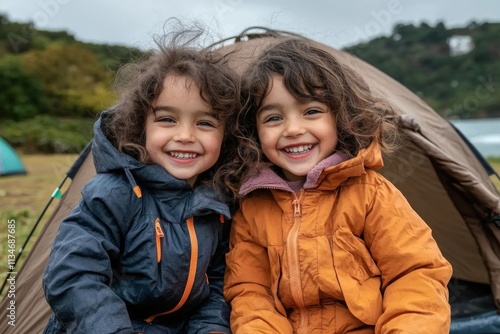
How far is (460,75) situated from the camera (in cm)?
3312

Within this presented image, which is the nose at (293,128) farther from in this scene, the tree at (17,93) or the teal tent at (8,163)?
the tree at (17,93)

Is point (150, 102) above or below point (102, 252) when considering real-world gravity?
above

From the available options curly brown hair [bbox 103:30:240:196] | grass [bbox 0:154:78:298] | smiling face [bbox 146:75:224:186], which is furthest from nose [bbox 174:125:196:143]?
grass [bbox 0:154:78:298]

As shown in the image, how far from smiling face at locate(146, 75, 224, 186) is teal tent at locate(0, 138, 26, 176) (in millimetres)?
9264

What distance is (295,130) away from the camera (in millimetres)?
1865

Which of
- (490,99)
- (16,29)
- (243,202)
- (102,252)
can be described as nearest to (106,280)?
(102,252)

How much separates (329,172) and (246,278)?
1.55 feet

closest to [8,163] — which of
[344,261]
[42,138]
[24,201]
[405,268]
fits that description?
[24,201]

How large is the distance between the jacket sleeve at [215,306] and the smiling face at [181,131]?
28 cm

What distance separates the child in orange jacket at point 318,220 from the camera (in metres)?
1.76

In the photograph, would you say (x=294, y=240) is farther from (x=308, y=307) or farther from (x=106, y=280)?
(x=106, y=280)

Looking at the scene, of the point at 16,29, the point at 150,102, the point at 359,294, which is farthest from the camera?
the point at 16,29

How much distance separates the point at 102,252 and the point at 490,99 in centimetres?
3858

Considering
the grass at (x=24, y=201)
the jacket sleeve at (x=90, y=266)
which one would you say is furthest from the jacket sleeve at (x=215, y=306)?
the grass at (x=24, y=201)
